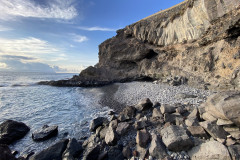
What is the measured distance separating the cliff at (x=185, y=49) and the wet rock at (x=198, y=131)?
9.25m

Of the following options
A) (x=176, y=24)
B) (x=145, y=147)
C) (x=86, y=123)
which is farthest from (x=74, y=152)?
(x=176, y=24)

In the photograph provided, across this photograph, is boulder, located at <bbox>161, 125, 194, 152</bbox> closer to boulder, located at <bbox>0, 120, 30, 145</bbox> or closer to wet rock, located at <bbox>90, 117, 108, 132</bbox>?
wet rock, located at <bbox>90, 117, 108, 132</bbox>

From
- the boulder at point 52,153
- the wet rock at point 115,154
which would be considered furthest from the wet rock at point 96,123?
the wet rock at point 115,154

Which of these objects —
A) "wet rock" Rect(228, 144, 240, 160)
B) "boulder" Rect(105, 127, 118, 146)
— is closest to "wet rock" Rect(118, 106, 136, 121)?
"boulder" Rect(105, 127, 118, 146)

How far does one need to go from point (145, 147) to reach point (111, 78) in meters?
29.4

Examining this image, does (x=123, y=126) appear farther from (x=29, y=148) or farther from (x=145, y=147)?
(x=29, y=148)

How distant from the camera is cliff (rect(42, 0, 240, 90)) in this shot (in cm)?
1159

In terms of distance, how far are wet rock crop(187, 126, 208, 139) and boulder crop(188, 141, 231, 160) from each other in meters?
0.47

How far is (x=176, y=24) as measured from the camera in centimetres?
1972

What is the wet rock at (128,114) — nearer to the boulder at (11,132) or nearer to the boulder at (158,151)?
the boulder at (158,151)

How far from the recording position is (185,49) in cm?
1838

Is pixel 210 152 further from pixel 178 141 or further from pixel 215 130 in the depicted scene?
pixel 215 130

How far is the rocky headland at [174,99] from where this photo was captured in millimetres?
3879

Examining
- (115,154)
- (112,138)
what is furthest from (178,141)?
(112,138)
